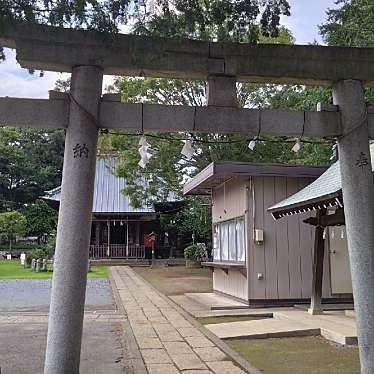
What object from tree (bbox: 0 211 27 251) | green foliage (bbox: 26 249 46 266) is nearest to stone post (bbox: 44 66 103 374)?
green foliage (bbox: 26 249 46 266)

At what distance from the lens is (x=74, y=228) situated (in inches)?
196

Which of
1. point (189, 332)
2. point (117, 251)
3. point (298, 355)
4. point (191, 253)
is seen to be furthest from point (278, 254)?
point (117, 251)

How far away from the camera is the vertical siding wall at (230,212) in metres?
12.8

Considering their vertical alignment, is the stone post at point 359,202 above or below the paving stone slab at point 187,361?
above

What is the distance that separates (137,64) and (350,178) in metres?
2.63

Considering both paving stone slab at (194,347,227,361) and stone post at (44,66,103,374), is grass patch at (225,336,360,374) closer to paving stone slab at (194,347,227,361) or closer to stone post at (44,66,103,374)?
paving stone slab at (194,347,227,361)

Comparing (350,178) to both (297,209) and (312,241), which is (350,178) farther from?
(312,241)

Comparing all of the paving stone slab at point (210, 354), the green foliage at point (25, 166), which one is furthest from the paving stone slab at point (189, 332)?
the green foliage at point (25, 166)

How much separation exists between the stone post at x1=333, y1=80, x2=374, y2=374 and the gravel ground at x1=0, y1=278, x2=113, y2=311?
8.84 meters

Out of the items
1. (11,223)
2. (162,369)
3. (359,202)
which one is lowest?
(162,369)

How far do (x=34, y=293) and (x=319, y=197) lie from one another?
1061 cm

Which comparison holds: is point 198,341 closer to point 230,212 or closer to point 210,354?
point 210,354

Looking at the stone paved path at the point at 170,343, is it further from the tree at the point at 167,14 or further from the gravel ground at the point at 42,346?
the tree at the point at 167,14

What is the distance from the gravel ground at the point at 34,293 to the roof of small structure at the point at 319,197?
5.77 metres
